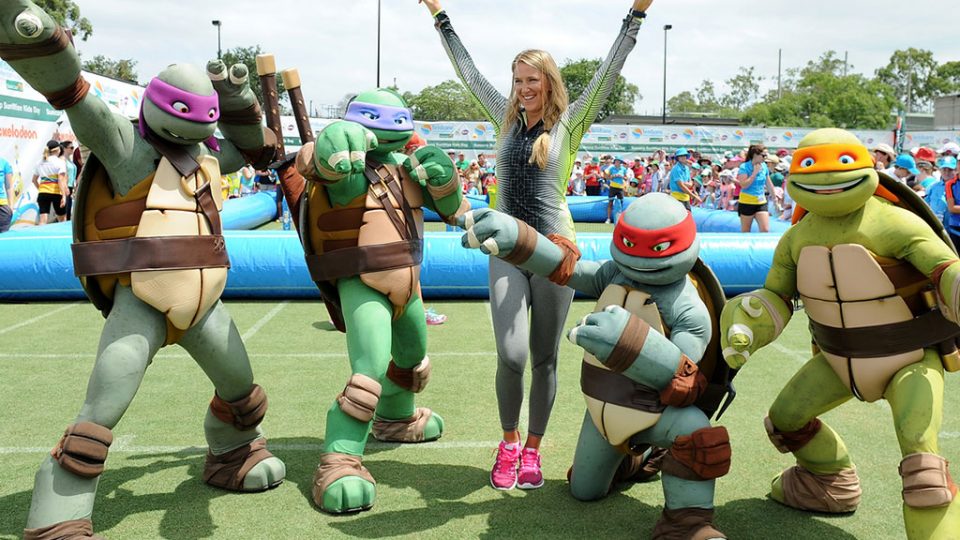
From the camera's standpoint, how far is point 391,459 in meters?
3.96

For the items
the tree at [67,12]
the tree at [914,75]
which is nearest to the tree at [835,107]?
the tree at [914,75]

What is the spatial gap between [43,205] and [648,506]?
11.8 m

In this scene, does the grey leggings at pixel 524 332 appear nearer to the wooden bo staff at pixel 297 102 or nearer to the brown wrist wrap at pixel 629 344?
the brown wrist wrap at pixel 629 344

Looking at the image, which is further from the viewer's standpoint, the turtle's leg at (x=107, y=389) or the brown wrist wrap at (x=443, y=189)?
the brown wrist wrap at (x=443, y=189)

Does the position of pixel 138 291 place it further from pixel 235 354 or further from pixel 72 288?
pixel 72 288

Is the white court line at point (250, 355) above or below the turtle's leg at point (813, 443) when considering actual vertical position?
below

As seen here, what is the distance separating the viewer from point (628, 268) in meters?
2.98

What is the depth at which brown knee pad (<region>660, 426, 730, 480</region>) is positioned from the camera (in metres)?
2.82

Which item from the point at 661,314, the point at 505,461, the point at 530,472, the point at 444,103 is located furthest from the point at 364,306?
the point at 444,103

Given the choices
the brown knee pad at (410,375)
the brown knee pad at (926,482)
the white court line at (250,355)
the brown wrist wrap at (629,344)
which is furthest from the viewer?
the white court line at (250,355)

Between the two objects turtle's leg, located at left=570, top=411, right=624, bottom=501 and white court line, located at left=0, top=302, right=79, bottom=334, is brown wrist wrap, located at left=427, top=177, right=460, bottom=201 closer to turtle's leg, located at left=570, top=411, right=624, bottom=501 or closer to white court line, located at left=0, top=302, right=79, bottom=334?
turtle's leg, located at left=570, top=411, right=624, bottom=501

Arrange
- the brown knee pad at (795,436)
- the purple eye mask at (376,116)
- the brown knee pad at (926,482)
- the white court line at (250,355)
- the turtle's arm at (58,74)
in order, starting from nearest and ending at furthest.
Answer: the turtle's arm at (58,74)
the brown knee pad at (926,482)
the brown knee pad at (795,436)
the purple eye mask at (376,116)
the white court line at (250,355)

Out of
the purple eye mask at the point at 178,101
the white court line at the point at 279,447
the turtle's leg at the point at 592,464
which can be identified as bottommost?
the white court line at the point at 279,447

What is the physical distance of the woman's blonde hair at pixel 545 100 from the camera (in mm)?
→ 3451
